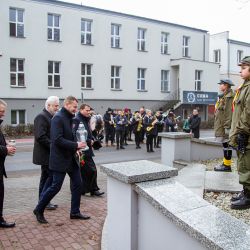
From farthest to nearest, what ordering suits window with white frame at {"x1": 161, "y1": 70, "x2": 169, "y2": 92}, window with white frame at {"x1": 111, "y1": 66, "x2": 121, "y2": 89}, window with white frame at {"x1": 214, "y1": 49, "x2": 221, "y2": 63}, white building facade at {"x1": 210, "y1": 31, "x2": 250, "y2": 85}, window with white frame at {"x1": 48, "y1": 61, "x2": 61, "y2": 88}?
window with white frame at {"x1": 214, "y1": 49, "x2": 221, "y2": 63} < white building facade at {"x1": 210, "y1": 31, "x2": 250, "y2": 85} < window with white frame at {"x1": 161, "y1": 70, "x2": 169, "y2": 92} < window with white frame at {"x1": 111, "y1": 66, "x2": 121, "y2": 89} < window with white frame at {"x1": 48, "y1": 61, "x2": 61, "y2": 88}

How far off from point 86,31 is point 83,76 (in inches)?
143

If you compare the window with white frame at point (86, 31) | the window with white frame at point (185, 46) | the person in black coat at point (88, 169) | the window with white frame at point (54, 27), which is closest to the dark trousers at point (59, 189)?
the person in black coat at point (88, 169)

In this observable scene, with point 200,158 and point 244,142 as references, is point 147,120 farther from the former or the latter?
point 244,142

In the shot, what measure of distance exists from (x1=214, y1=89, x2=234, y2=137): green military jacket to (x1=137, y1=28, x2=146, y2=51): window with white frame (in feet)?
81.0

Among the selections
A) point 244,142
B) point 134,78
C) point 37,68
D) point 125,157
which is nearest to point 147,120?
point 125,157

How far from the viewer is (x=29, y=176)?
32.0ft

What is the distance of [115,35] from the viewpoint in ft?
97.8

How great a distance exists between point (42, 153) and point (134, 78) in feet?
84.0

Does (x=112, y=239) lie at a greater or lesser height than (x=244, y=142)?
lesser

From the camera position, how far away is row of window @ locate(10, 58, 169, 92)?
24.9 meters

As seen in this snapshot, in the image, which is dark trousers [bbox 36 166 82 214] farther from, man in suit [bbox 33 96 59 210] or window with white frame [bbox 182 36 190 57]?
window with white frame [bbox 182 36 190 57]

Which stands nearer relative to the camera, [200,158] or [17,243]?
[17,243]

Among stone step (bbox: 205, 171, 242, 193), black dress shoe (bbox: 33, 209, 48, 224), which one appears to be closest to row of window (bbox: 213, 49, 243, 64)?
stone step (bbox: 205, 171, 242, 193)

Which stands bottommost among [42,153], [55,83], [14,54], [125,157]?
[125,157]
